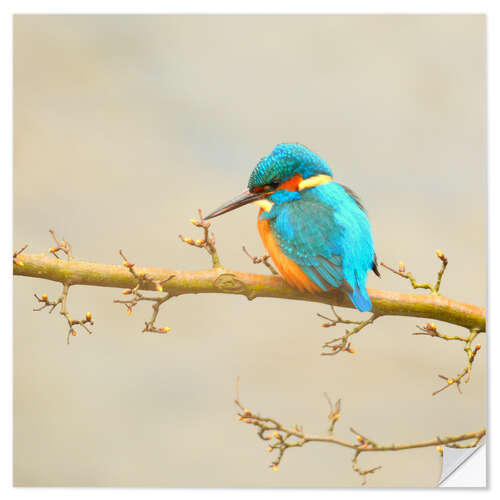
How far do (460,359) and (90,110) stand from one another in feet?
5.23

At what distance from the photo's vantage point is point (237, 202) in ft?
8.50

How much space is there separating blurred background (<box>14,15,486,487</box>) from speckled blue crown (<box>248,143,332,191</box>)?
0.04m

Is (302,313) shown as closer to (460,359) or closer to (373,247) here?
(373,247)

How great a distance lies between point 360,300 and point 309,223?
1.04 feet

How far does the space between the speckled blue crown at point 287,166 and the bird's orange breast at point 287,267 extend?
0.17 meters

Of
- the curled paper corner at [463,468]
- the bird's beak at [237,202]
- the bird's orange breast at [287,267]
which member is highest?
the bird's beak at [237,202]

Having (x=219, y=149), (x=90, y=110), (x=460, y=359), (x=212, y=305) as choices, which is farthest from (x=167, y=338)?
(x=460, y=359)

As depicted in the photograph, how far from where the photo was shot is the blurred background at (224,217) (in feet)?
8.36

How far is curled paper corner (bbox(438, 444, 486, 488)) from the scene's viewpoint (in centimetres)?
257

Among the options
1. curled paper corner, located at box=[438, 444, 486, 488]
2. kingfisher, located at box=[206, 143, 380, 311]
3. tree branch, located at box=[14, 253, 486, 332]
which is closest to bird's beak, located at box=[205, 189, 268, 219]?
kingfisher, located at box=[206, 143, 380, 311]

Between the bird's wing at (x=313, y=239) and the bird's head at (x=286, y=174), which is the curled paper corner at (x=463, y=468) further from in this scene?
the bird's head at (x=286, y=174)
